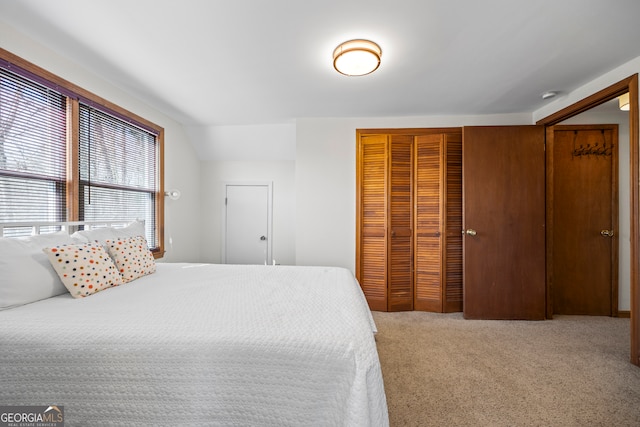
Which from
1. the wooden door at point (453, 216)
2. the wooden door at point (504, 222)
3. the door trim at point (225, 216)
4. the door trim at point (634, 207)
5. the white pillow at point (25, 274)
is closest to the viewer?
the white pillow at point (25, 274)

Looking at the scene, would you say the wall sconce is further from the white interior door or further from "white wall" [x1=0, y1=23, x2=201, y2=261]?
the white interior door

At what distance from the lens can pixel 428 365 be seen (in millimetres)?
1947

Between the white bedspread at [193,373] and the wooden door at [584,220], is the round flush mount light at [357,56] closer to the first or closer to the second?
the white bedspread at [193,373]

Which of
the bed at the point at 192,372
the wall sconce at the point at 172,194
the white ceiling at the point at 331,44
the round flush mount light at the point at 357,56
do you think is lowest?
the bed at the point at 192,372

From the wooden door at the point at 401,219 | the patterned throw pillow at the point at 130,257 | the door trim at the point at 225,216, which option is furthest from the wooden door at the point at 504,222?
the patterned throw pillow at the point at 130,257

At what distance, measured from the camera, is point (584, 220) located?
9.89ft

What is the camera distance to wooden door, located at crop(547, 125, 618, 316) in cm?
295

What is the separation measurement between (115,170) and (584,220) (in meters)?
5.21

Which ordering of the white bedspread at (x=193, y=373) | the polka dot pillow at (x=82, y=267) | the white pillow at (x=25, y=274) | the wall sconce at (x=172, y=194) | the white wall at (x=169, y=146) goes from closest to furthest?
the white bedspread at (x=193, y=373) < the white pillow at (x=25, y=274) < the polka dot pillow at (x=82, y=267) < the white wall at (x=169, y=146) < the wall sconce at (x=172, y=194)

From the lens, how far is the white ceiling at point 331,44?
1477 millimetres

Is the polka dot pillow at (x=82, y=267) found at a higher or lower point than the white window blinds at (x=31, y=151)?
lower

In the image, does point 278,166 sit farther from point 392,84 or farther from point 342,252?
point 392,84

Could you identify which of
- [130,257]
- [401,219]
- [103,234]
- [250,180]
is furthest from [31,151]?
[401,219]

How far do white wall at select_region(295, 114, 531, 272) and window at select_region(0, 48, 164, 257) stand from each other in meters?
1.83
